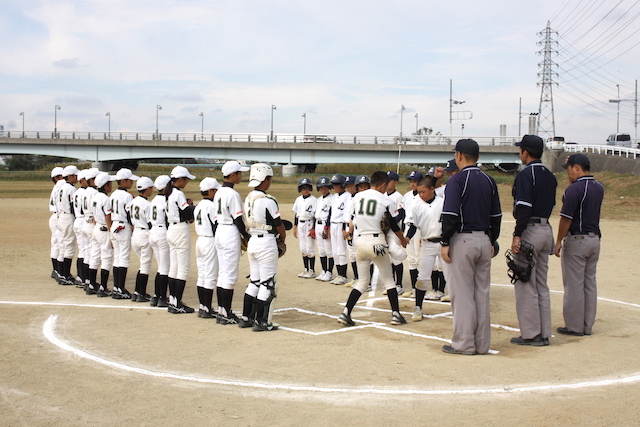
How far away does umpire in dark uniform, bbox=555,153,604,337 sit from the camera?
26.6ft

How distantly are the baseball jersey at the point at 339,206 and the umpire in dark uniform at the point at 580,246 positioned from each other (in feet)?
18.5

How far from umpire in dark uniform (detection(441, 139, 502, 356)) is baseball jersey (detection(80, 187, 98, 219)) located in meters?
7.84

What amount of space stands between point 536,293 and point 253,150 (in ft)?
184

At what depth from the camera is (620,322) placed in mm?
9000

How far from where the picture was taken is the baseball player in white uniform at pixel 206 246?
30.6ft

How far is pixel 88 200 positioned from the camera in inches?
473

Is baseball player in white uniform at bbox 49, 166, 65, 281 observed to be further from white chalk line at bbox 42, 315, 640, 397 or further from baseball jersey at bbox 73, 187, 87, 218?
white chalk line at bbox 42, 315, 640, 397

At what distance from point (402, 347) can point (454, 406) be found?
7.12 ft

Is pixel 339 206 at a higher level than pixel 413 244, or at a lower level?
higher

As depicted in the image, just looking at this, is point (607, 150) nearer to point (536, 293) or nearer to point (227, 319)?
point (536, 293)

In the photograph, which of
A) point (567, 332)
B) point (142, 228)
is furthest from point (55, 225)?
point (567, 332)

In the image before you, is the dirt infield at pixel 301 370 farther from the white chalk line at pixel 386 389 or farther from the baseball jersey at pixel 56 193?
the baseball jersey at pixel 56 193

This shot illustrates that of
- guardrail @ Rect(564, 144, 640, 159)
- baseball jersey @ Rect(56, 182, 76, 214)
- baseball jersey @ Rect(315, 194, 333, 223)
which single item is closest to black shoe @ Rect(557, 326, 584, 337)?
baseball jersey @ Rect(315, 194, 333, 223)

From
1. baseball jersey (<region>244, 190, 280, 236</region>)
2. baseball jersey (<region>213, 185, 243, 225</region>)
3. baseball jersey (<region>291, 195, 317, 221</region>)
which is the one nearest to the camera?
baseball jersey (<region>244, 190, 280, 236</region>)
